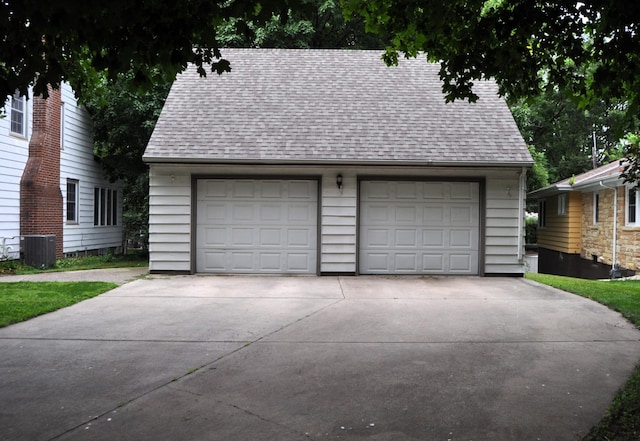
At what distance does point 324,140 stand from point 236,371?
8.04m

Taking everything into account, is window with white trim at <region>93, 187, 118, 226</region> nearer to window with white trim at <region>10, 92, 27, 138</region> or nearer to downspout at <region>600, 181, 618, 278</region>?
window with white trim at <region>10, 92, 27, 138</region>

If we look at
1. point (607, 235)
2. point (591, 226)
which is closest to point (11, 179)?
point (607, 235)

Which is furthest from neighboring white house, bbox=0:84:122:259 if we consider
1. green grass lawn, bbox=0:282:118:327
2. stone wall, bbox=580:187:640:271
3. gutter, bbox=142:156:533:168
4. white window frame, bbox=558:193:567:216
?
white window frame, bbox=558:193:567:216

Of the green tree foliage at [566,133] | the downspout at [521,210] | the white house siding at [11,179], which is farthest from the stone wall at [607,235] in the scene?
the white house siding at [11,179]

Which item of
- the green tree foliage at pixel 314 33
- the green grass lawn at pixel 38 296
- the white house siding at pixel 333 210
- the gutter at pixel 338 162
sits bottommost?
the green grass lawn at pixel 38 296

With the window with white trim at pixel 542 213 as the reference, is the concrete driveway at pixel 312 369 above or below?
below

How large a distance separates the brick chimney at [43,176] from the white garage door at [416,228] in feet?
30.1

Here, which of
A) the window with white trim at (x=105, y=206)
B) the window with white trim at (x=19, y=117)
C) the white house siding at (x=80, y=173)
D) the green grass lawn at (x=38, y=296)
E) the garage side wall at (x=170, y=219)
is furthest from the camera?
the window with white trim at (x=105, y=206)

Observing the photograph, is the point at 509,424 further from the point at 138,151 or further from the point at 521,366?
the point at 138,151

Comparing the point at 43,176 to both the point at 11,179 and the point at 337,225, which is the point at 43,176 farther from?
the point at 337,225

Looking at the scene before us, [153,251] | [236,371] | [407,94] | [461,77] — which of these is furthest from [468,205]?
[236,371]

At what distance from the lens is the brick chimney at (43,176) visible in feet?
48.3

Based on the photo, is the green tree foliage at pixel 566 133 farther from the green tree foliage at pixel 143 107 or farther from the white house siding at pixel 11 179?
the white house siding at pixel 11 179

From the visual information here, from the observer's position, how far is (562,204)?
20344 mm
